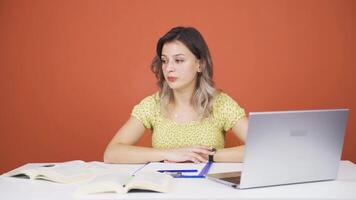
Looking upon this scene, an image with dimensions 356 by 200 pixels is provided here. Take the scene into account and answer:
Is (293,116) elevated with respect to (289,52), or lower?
lower

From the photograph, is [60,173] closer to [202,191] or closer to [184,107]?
[202,191]

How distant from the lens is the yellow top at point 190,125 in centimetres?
225

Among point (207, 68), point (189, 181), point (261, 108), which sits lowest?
point (189, 181)

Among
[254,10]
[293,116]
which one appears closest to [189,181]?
[293,116]

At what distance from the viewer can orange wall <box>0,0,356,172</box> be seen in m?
2.97

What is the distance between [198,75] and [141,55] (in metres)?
0.66

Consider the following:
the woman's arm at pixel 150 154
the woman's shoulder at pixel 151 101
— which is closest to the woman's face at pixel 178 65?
the woman's shoulder at pixel 151 101

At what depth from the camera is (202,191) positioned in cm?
131

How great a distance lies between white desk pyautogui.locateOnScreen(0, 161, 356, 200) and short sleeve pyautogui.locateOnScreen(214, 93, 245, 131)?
846 mm

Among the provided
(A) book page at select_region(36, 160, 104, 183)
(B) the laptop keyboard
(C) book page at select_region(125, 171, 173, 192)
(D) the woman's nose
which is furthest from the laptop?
(D) the woman's nose

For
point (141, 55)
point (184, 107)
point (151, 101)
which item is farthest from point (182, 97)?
point (141, 55)

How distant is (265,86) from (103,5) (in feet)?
4.09

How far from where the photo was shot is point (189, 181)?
1.46m

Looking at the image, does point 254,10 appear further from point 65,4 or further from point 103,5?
point 65,4
